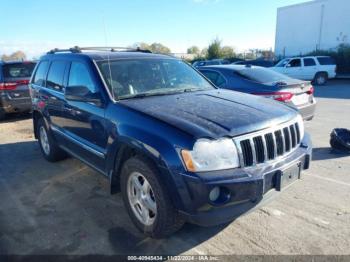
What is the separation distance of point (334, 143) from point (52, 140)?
4.97m

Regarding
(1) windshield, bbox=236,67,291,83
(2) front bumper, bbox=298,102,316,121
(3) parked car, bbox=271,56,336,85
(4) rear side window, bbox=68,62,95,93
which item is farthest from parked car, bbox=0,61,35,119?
(3) parked car, bbox=271,56,336,85

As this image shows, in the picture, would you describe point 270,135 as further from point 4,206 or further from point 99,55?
point 4,206

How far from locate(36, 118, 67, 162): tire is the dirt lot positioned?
332 millimetres

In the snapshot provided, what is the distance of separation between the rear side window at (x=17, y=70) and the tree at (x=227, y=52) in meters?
35.1

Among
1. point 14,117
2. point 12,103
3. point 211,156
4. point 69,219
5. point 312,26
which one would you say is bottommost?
point 14,117

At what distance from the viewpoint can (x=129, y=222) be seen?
3.56m

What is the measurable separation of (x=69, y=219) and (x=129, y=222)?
720 millimetres

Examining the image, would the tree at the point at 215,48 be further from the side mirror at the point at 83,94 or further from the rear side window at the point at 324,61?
the side mirror at the point at 83,94

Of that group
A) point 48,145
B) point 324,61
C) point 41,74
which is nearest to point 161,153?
point 48,145

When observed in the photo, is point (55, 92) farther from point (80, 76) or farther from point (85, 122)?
point (85, 122)

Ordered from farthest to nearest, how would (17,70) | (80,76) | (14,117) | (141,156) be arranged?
(14,117)
(17,70)
(80,76)
(141,156)

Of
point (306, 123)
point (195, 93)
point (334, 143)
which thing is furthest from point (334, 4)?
point (195, 93)

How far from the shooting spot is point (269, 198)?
9.48 feet

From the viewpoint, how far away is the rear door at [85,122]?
366 cm
